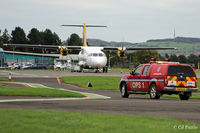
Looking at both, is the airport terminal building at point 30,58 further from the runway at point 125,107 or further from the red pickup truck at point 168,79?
the runway at point 125,107

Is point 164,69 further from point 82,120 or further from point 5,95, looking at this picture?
point 82,120

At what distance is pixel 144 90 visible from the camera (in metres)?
21.5

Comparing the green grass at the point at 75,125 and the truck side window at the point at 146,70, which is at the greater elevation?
the truck side window at the point at 146,70

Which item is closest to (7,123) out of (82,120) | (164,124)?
(82,120)

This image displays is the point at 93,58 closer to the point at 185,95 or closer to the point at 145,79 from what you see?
the point at 145,79

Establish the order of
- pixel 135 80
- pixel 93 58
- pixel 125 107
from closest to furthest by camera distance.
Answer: pixel 125 107, pixel 135 80, pixel 93 58

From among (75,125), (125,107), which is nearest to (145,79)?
(125,107)

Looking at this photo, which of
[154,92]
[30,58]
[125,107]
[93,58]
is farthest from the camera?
[30,58]

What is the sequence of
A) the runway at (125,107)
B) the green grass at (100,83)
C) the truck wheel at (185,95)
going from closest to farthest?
the runway at (125,107)
the truck wheel at (185,95)
the green grass at (100,83)

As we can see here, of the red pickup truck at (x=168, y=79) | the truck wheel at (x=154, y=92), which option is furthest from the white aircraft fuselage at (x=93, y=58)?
the truck wheel at (x=154, y=92)

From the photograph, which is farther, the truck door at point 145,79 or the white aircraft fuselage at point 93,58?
the white aircraft fuselage at point 93,58

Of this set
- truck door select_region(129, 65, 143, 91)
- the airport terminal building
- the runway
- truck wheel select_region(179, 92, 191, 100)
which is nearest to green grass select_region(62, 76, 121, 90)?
truck door select_region(129, 65, 143, 91)

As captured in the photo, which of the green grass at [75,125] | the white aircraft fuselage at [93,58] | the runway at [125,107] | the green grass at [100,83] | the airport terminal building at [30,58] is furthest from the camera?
the airport terminal building at [30,58]

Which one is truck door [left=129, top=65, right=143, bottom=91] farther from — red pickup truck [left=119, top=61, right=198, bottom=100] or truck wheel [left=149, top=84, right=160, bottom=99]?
truck wheel [left=149, top=84, right=160, bottom=99]
